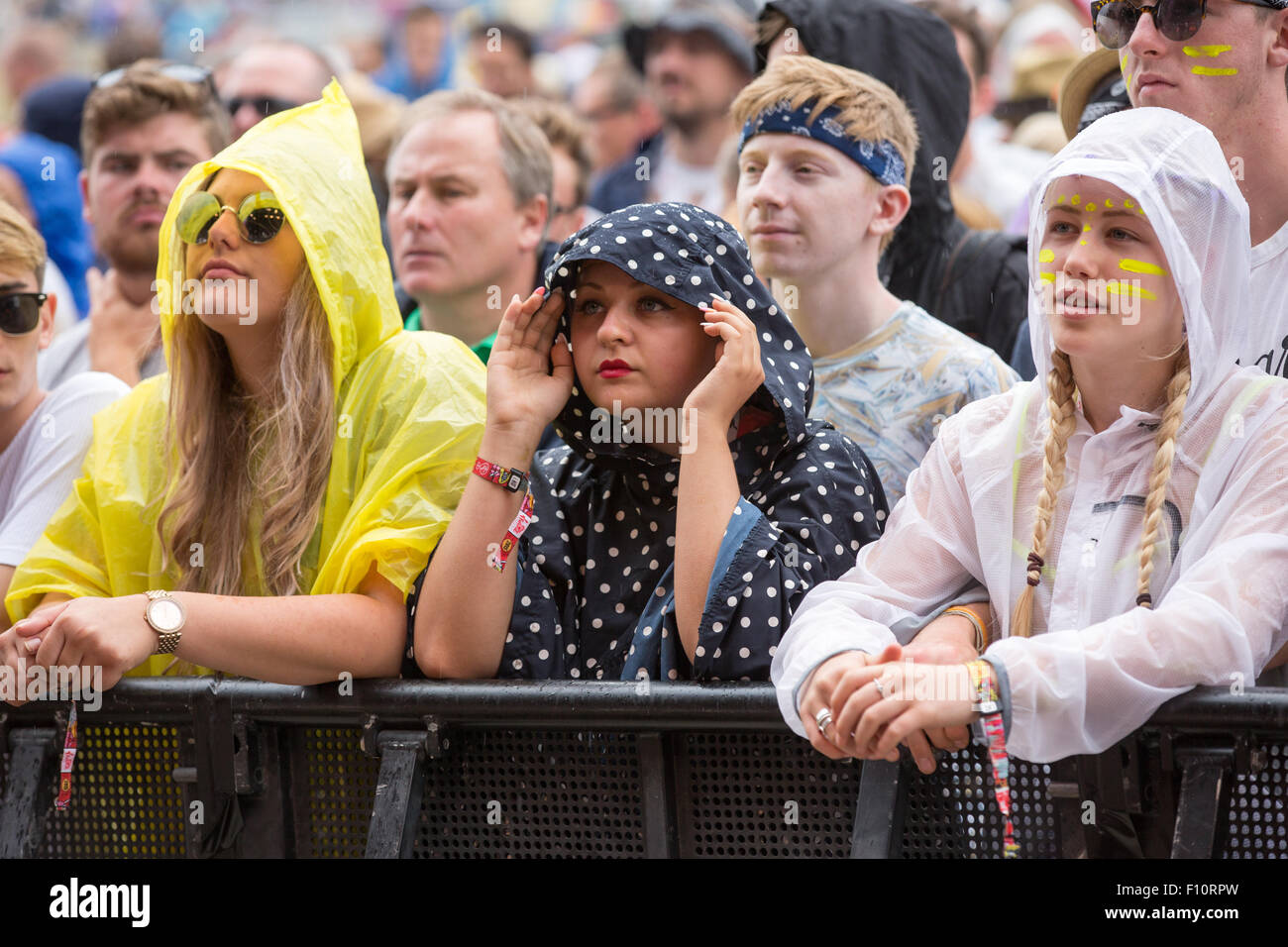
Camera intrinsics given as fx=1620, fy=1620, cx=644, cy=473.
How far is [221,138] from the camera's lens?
5.12 meters

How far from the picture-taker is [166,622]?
9.61ft

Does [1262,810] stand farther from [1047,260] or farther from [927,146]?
[927,146]

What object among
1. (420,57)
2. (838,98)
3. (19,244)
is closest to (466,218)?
(838,98)

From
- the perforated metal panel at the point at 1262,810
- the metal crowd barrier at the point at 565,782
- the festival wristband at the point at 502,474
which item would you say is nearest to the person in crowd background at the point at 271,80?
the festival wristband at the point at 502,474

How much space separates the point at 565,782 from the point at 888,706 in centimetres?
60

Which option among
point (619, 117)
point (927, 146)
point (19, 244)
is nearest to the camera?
point (19, 244)

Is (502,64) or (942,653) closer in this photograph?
(942,653)

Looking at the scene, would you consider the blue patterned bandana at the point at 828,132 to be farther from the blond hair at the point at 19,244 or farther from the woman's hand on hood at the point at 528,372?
the blond hair at the point at 19,244

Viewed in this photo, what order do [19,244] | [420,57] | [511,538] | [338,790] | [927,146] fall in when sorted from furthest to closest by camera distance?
[420,57], [927,146], [19,244], [511,538], [338,790]

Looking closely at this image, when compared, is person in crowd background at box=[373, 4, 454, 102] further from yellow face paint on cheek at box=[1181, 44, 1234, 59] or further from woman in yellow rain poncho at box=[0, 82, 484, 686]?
yellow face paint on cheek at box=[1181, 44, 1234, 59]

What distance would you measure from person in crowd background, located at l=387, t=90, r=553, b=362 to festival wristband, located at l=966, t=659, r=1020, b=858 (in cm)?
251

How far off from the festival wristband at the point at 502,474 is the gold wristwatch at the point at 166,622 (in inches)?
23.6

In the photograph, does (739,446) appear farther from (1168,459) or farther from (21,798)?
(21,798)

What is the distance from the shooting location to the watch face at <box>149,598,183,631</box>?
292cm
